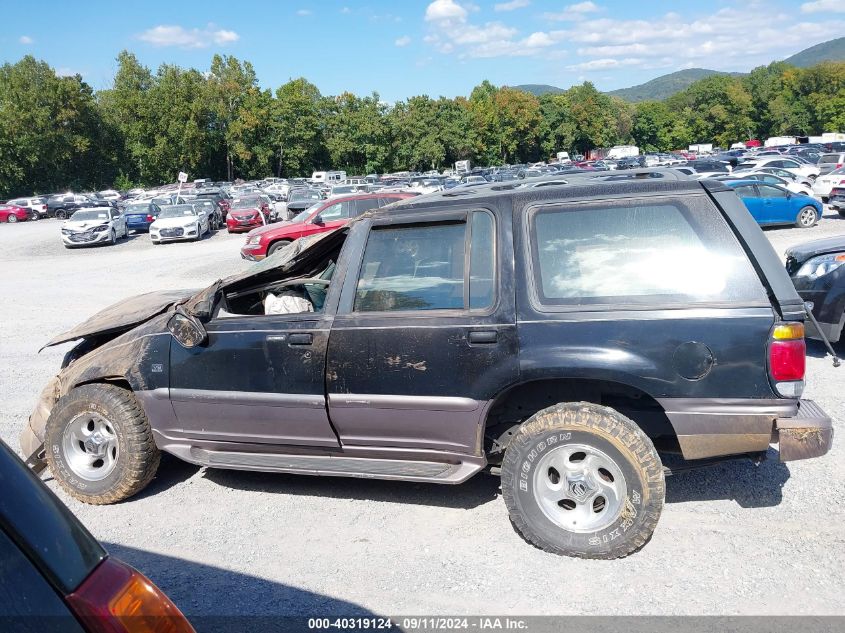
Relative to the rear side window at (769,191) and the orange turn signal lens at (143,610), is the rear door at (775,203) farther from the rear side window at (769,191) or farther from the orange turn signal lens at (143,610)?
the orange turn signal lens at (143,610)

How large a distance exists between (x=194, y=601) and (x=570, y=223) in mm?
2855

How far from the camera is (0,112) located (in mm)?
65688

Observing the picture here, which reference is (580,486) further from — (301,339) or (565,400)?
(301,339)

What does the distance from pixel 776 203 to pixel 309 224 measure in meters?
13.2

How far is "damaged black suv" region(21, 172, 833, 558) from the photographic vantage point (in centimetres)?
364

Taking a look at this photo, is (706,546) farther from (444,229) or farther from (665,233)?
(444,229)

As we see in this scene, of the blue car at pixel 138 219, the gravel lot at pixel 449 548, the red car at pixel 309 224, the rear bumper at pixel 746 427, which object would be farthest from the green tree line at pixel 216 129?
the rear bumper at pixel 746 427

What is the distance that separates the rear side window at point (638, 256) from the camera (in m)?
3.66

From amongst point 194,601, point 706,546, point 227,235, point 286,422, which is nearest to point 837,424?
point 706,546

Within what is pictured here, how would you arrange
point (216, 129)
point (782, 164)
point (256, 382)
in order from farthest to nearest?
point (216, 129), point (782, 164), point (256, 382)

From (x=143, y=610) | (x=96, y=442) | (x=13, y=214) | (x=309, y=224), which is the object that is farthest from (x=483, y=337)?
(x=13, y=214)

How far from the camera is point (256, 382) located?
4359 mm

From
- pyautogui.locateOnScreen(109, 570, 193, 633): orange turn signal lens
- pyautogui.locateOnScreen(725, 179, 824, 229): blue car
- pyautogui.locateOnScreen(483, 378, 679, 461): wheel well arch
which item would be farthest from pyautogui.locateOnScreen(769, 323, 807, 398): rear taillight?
pyautogui.locateOnScreen(725, 179, 824, 229): blue car

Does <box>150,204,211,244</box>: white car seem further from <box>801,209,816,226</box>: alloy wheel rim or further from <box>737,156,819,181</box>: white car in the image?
<box>737,156,819,181</box>: white car
